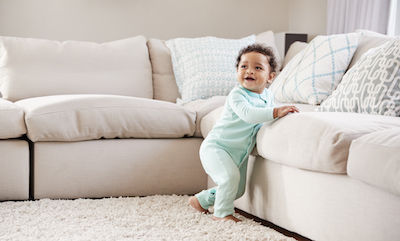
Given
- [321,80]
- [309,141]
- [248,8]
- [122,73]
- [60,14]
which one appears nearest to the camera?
[309,141]

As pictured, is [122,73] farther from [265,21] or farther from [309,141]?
[265,21]

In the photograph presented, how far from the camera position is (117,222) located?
1.46 metres

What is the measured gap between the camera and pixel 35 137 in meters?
1.77

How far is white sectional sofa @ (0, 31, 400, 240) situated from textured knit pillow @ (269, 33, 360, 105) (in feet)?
0.24

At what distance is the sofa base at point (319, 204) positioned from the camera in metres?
1.04

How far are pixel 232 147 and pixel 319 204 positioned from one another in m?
0.43

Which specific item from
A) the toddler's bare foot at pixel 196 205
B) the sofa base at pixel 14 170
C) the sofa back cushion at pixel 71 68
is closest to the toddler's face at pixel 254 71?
the toddler's bare foot at pixel 196 205

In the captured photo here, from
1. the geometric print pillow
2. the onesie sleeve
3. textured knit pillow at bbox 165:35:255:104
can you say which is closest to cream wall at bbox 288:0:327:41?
textured knit pillow at bbox 165:35:255:104

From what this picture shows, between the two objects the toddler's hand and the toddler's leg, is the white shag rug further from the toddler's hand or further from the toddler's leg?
the toddler's hand

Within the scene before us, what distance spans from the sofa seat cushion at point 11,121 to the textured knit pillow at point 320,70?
1.32 metres


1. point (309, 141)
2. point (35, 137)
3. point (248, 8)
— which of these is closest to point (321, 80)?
point (309, 141)

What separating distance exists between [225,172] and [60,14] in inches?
97.4

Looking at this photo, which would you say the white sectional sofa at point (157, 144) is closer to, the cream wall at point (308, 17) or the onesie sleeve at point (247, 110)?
the onesie sleeve at point (247, 110)

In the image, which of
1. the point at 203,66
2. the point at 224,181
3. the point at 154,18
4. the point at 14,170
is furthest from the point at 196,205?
the point at 154,18
